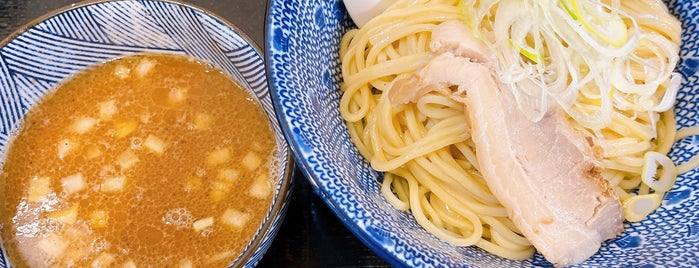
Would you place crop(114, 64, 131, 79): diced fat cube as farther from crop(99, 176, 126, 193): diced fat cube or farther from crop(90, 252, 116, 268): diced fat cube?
crop(90, 252, 116, 268): diced fat cube

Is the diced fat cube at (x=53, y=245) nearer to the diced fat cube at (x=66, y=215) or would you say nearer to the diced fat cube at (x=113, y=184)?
the diced fat cube at (x=66, y=215)

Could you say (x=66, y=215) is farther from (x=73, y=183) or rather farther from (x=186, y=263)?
(x=186, y=263)

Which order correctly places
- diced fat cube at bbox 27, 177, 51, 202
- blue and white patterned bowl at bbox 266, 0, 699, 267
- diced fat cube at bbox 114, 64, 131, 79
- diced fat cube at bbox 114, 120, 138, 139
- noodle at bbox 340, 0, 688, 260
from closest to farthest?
blue and white patterned bowl at bbox 266, 0, 699, 267 → noodle at bbox 340, 0, 688, 260 → diced fat cube at bbox 27, 177, 51, 202 → diced fat cube at bbox 114, 120, 138, 139 → diced fat cube at bbox 114, 64, 131, 79

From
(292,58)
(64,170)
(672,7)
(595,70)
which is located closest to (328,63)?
(292,58)

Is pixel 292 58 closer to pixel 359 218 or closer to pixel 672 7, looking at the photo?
pixel 359 218

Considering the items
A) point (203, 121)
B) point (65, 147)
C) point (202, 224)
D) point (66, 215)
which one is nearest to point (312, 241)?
point (202, 224)

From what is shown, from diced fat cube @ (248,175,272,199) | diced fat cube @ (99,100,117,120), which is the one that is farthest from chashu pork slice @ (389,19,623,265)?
diced fat cube @ (99,100,117,120)

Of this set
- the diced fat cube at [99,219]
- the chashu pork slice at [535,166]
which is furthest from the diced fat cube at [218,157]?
the chashu pork slice at [535,166]
